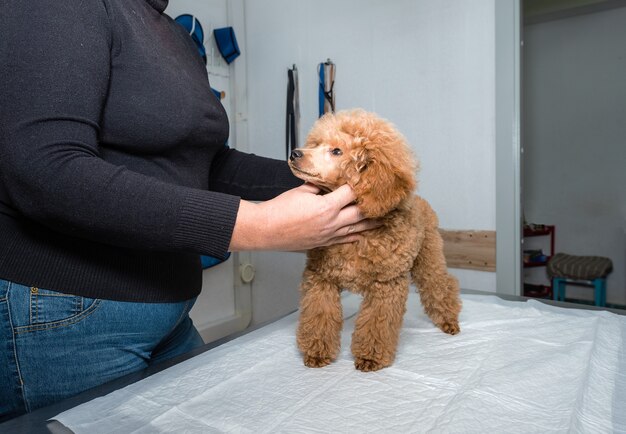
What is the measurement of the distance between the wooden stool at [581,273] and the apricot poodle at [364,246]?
2.71 metres

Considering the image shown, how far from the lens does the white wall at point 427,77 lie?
1.69m

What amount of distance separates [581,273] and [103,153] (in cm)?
328

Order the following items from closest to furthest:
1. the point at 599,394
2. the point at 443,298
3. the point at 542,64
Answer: the point at 599,394, the point at 443,298, the point at 542,64

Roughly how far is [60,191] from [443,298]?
0.82 meters

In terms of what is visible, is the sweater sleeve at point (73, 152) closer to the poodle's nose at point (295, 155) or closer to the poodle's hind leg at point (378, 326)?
the poodle's nose at point (295, 155)

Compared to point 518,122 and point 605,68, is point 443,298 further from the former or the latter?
point 605,68

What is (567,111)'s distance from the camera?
11.2 ft

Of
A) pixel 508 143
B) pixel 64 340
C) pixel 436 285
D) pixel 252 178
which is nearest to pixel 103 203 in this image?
pixel 64 340

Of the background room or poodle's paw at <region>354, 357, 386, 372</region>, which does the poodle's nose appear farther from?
the background room

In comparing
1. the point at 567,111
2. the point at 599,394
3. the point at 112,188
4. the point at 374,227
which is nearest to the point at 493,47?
the point at 374,227

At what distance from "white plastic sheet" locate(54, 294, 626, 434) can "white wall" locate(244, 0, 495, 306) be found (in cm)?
82

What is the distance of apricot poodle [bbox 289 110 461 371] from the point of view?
2.51 feet

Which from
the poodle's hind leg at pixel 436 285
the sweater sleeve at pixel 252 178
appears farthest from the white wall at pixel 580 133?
the sweater sleeve at pixel 252 178

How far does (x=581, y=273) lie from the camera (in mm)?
3072
